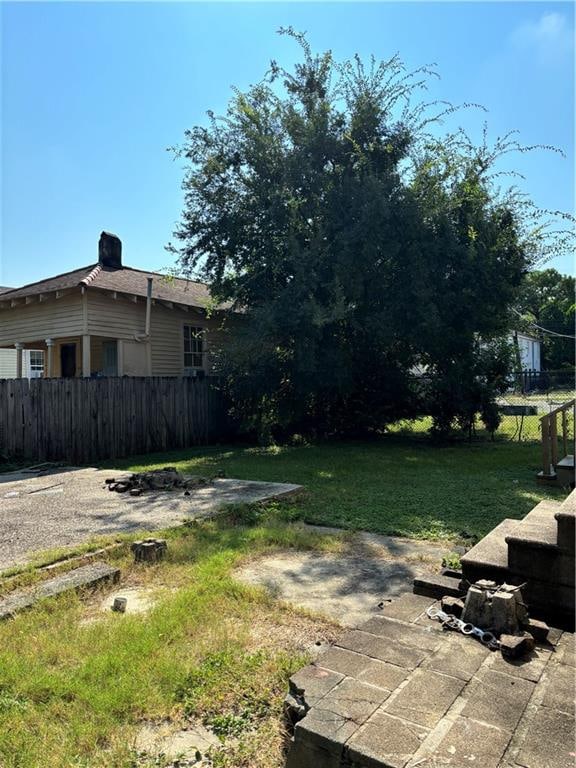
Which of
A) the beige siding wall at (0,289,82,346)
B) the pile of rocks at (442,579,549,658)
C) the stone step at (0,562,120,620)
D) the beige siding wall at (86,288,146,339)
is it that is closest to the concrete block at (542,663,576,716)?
the pile of rocks at (442,579,549,658)

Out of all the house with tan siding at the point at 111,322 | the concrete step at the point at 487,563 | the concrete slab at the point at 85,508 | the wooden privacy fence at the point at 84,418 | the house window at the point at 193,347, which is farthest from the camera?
the house window at the point at 193,347

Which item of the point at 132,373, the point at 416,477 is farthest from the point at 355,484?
the point at 132,373

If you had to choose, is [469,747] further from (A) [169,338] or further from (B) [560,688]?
(A) [169,338]

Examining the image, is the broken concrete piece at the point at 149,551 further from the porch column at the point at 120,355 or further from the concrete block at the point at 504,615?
the porch column at the point at 120,355

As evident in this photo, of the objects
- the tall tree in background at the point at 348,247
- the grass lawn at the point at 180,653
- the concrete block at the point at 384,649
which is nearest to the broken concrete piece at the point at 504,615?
the concrete block at the point at 384,649

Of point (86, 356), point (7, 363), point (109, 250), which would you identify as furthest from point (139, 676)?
point (7, 363)

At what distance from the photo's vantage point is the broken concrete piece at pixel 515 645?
77.9 inches

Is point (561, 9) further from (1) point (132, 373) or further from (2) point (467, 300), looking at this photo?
(1) point (132, 373)

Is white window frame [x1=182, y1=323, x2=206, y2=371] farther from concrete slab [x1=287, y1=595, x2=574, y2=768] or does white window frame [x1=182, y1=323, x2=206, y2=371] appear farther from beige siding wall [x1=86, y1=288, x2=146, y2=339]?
concrete slab [x1=287, y1=595, x2=574, y2=768]

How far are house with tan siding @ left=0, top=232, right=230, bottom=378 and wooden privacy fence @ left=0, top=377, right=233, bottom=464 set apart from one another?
2537 millimetres

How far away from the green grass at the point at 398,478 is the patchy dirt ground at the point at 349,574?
20.3 inches

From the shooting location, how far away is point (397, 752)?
1455 millimetres

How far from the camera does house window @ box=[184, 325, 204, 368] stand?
49.7ft

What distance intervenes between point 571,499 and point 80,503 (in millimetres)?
5297
